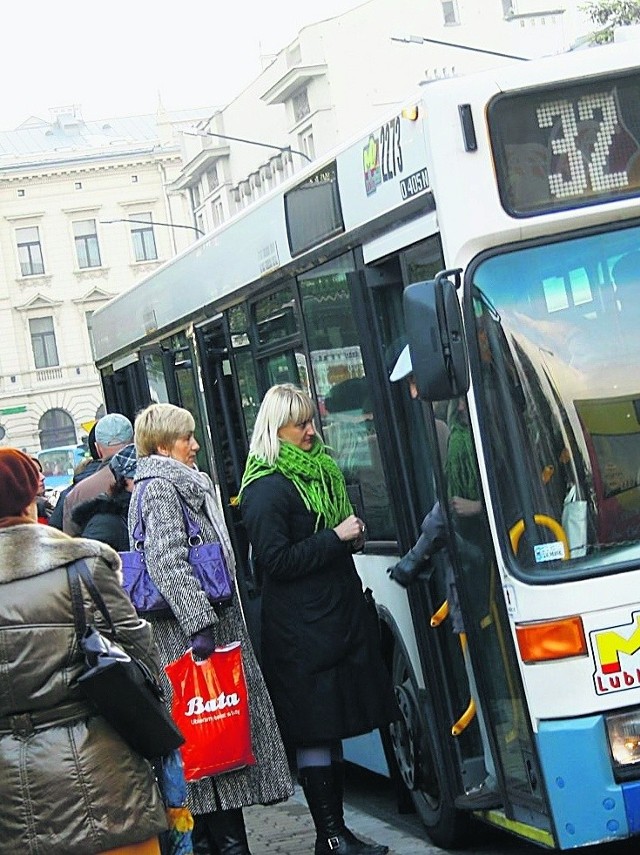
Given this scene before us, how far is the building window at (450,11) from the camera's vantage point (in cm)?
5600

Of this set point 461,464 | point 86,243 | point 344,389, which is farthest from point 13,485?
point 86,243

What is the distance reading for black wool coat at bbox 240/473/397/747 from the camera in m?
6.17

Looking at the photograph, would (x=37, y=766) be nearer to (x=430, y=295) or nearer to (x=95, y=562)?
A: (x=95, y=562)

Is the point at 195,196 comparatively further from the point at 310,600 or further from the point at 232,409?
the point at 310,600

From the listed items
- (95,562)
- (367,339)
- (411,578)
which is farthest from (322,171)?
(95,562)

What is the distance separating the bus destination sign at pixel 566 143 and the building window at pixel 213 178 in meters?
62.1

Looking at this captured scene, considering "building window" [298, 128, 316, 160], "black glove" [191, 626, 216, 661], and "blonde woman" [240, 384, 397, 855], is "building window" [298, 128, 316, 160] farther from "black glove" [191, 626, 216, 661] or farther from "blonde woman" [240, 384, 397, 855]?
"black glove" [191, 626, 216, 661]

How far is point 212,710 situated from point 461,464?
1408 mm

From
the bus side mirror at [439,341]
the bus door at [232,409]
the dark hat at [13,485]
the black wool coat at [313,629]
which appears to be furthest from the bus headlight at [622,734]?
the bus door at [232,409]

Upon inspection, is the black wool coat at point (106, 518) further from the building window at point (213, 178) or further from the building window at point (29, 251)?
the building window at point (29, 251)

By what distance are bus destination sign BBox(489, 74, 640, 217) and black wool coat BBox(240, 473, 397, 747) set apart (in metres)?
1.61

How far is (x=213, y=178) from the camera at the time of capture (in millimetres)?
67438

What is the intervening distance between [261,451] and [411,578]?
75cm

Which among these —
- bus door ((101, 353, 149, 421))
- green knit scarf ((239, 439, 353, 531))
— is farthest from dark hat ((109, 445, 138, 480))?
bus door ((101, 353, 149, 421))
